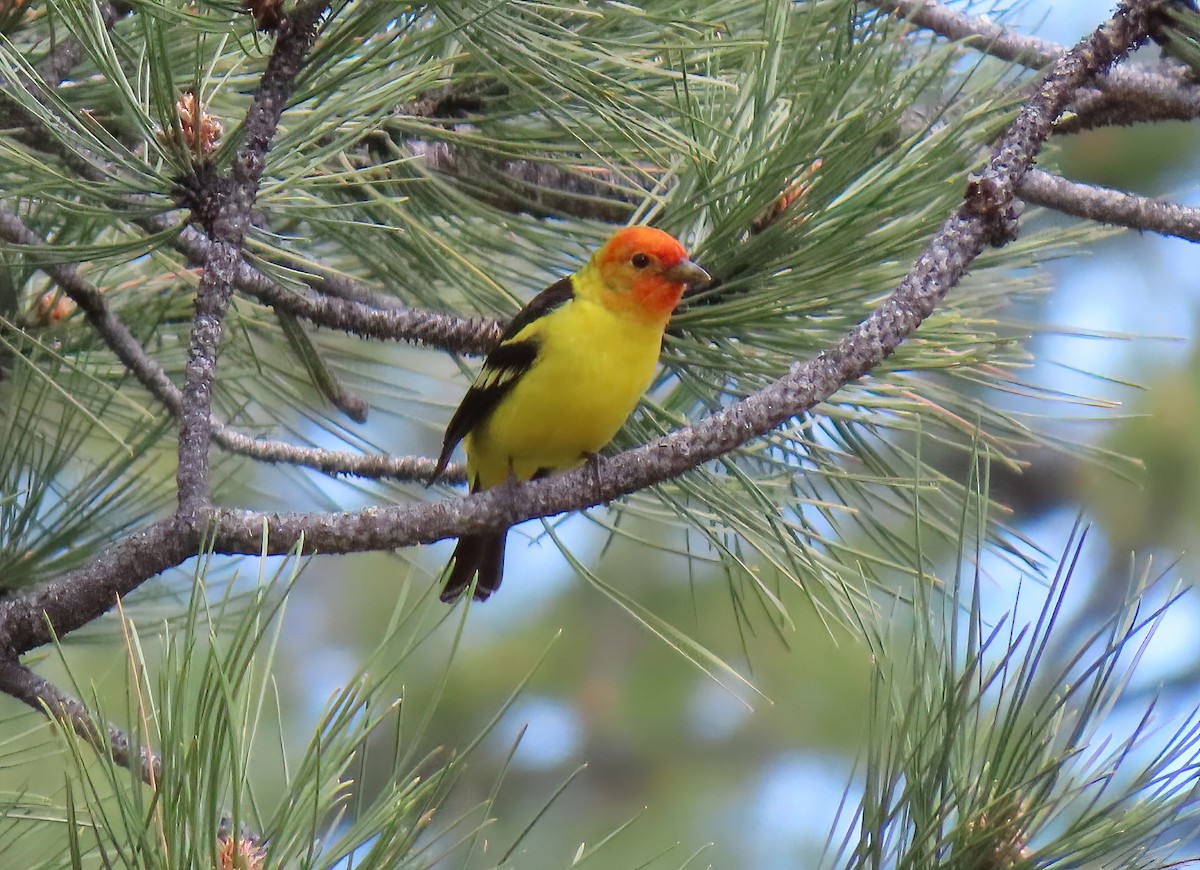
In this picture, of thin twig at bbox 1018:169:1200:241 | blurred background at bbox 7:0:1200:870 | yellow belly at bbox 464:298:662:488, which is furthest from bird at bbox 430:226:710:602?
blurred background at bbox 7:0:1200:870

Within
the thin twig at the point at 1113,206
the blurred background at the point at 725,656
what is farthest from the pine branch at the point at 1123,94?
the blurred background at the point at 725,656

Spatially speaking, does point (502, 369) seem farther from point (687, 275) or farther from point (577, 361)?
point (687, 275)

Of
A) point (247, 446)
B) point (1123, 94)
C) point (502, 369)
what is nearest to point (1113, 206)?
point (1123, 94)

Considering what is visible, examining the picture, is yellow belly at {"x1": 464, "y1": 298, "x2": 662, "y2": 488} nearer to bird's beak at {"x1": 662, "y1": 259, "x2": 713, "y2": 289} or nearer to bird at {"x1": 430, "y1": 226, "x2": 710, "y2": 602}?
bird at {"x1": 430, "y1": 226, "x2": 710, "y2": 602}

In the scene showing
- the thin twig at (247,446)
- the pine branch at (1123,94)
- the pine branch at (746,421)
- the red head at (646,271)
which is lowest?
the pine branch at (746,421)

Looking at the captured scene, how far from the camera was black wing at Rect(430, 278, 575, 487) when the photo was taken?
1913 millimetres

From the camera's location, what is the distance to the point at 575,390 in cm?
203

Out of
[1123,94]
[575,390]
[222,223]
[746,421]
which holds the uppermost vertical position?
[1123,94]

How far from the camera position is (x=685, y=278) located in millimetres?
1812

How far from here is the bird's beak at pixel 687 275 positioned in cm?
174

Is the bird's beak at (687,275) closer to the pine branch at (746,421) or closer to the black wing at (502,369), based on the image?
the black wing at (502,369)

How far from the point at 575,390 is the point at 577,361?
6 centimetres

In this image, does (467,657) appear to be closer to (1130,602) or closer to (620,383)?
(620,383)

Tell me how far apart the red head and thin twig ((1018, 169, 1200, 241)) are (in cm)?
45
